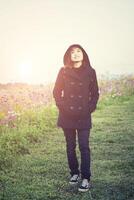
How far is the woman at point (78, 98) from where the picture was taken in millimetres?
5527

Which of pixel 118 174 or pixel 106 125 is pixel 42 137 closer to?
pixel 106 125

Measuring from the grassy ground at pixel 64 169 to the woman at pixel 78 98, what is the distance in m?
A: 0.28

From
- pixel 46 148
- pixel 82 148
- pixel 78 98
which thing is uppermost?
pixel 78 98

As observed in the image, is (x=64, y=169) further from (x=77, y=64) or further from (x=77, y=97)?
(x=77, y=64)

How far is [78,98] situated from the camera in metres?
5.55

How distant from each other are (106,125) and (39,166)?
11.7 feet

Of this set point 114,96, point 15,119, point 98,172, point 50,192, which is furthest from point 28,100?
point 50,192

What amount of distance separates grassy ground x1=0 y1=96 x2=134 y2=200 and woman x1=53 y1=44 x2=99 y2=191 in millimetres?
276

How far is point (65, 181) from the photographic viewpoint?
19.3 feet

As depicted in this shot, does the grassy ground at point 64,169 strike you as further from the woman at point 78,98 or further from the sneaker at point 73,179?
the woman at point 78,98

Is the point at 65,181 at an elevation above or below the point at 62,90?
below

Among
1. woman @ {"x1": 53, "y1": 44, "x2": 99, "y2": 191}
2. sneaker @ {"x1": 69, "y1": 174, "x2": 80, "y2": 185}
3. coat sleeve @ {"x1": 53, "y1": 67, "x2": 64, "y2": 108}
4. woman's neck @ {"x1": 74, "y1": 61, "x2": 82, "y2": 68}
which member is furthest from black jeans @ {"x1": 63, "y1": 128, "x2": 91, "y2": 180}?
woman's neck @ {"x1": 74, "y1": 61, "x2": 82, "y2": 68}

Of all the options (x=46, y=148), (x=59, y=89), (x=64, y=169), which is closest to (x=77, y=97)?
(x=59, y=89)

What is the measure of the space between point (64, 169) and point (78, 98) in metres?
1.23
